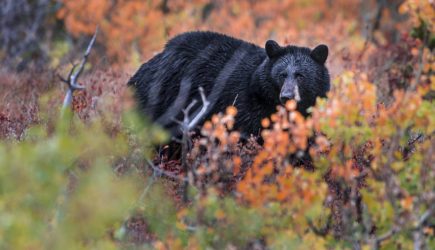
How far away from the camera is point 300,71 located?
297 inches

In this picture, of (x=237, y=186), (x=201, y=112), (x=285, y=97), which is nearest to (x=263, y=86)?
(x=285, y=97)

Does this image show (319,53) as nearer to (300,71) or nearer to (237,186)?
(300,71)

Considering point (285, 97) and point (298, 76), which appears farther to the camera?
point (298, 76)

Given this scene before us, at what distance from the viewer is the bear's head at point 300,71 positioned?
7.52 m

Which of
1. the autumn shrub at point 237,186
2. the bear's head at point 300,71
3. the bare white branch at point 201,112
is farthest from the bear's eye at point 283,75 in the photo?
the bare white branch at point 201,112

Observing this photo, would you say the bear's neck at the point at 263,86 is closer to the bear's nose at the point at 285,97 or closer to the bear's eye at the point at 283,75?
the bear's eye at the point at 283,75

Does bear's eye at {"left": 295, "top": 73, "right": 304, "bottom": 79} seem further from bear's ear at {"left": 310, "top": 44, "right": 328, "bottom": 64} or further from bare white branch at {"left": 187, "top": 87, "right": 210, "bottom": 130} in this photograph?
bare white branch at {"left": 187, "top": 87, "right": 210, "bottom": 130}

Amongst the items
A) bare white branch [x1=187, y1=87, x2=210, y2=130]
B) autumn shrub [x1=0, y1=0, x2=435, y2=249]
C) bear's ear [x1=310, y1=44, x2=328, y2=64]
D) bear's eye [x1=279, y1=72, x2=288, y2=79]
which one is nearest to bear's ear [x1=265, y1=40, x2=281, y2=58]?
bear's eye [x1=279, y1=72, x2=288, y2=79]

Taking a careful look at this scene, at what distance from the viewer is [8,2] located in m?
14.4

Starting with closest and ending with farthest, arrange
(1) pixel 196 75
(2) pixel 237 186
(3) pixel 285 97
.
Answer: (2) pixel 237 186
(3) pixel 285 97
(1) pixel 196 75

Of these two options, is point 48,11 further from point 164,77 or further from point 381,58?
point 164,77

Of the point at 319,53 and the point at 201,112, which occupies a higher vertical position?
the point at 319,53

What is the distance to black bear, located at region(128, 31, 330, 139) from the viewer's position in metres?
7.53

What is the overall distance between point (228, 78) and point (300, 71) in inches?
27.0
